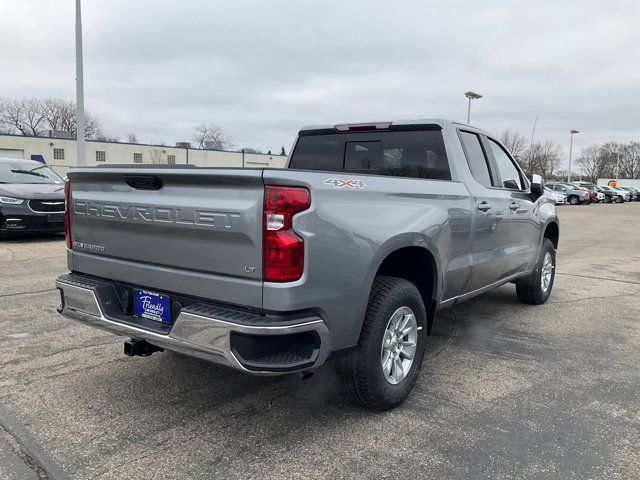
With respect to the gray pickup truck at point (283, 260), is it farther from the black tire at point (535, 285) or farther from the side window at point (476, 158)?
the black tire at point (535, 285)

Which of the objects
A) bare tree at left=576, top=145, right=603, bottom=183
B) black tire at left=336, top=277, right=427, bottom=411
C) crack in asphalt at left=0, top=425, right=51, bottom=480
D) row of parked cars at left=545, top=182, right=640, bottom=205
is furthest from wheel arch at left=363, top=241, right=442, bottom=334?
bare tree at left=576, top=145, right=603, bottom=183

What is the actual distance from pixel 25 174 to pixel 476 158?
32.8 feet

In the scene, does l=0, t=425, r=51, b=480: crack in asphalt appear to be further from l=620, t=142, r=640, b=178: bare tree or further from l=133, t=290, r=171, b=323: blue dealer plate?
l=620, t=142, r=640, b=178: bare tree

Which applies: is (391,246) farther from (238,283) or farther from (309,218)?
(238,283)

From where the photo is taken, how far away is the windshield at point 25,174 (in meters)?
11.0

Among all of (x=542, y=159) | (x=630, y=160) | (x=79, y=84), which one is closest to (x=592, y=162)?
A: (x=630, y=160)

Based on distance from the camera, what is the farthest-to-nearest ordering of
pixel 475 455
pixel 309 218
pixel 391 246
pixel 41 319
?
1. pixel 41 319
2. pixel 391 246
3. pixel 475 455
4. pixel 309 218

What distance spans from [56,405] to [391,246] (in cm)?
237

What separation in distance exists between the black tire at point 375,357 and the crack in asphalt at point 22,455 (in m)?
1.64

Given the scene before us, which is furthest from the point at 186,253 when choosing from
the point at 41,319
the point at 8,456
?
the point at 41,319

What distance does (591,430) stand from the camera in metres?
3.28

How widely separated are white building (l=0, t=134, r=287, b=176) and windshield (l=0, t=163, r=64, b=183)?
102 feet

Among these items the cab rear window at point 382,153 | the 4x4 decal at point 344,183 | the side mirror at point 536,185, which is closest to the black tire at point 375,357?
the 4x4 decal at point 344,183

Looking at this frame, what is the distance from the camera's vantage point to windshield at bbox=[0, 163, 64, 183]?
11.0m
